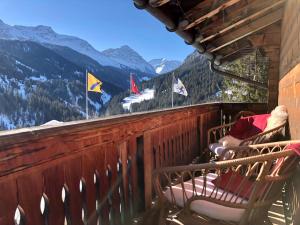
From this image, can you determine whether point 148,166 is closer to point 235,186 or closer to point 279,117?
point 235,186

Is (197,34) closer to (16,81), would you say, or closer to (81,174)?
(81,174)

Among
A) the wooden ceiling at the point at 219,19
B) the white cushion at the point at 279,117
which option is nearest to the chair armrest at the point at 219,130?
the white cushion at the point at 279,117

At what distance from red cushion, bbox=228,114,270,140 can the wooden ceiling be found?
146 cm

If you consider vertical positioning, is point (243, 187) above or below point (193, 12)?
below

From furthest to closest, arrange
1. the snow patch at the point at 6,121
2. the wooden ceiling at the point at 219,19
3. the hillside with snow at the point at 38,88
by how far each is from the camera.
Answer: the snow patch at the point at 6,121 < the hillside with snow at the point at 38,88 < the wooden ceiling at the point at 219,19

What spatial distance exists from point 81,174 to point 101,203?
36 cm

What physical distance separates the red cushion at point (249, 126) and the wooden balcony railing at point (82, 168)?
1419 millimetres

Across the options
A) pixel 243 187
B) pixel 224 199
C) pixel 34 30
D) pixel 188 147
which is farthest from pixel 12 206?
pixel 34 30

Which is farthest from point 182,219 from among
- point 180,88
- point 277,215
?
point 180,88

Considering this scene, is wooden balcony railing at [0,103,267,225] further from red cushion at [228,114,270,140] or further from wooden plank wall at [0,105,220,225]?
red cushion at [228,114,270,140]

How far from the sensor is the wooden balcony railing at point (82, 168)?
4.31 feet

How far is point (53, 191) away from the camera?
156cm

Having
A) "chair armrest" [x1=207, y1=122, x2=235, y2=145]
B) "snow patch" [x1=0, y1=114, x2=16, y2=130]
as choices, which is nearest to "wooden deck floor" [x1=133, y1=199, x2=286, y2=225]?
"chair armrest" [x1=207, y1=122, x2=235, y2=145]

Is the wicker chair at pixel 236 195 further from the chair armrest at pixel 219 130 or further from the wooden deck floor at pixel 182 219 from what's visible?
the chair armrest at pixel 219 130
